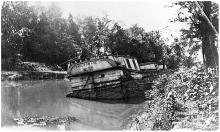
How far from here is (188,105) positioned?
7.00 m

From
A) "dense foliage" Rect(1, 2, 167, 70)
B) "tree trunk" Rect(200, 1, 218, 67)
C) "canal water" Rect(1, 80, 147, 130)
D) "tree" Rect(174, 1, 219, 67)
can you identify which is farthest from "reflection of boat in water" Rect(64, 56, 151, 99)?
"tree trunk" Rect(200, 1, 218, 67)

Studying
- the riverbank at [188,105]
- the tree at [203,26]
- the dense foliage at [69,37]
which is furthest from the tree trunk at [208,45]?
the dense foliage at [69,37]

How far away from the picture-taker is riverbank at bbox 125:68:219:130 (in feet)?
21.0

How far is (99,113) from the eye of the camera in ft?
31.0

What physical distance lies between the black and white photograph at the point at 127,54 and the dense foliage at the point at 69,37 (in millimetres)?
23

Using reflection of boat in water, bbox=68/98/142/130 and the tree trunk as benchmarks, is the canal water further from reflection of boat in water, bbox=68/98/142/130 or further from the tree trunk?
the tree trunk

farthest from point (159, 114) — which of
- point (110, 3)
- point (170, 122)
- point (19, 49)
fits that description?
point (19, 49)

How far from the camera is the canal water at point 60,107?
761 centimetres

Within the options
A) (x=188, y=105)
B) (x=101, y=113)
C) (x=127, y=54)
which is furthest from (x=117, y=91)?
(x=188, y=105)

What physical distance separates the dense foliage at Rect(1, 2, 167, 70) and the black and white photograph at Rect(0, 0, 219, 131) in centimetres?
2

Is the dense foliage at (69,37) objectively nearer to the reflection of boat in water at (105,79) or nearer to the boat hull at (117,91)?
the reflection of boat in water at (105,79)

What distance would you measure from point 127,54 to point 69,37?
1459mm

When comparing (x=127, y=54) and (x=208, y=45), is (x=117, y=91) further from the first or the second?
(x=208, y=45)

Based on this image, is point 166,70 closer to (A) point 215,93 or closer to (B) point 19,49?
(A) point 215,93
